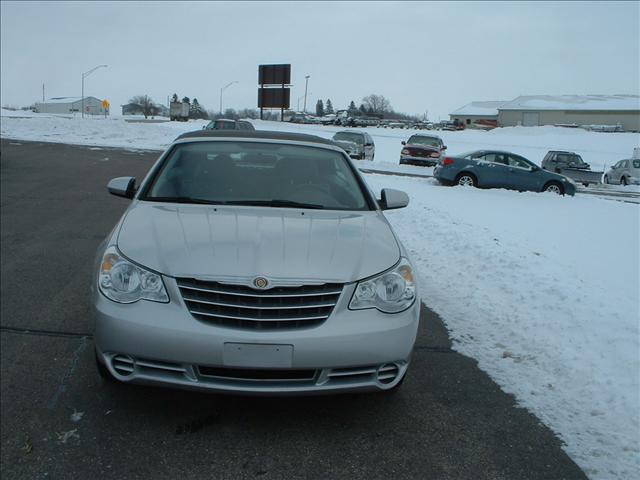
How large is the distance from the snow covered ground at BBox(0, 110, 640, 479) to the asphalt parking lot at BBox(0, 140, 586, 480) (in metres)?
0.23

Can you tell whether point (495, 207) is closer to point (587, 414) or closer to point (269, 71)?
point (587, 414)

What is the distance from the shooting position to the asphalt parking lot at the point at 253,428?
2766 millimetres

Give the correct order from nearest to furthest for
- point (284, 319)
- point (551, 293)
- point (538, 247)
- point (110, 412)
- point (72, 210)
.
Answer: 1. point (284, 319)
2. point (110, 412)
3. point (551, 293)
4. point (538, 247)
5. point (72, 210)

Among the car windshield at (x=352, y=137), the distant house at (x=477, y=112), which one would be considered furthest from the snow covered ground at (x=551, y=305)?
the distant house at (x=477, y=112)

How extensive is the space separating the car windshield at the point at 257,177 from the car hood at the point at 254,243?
24 cm

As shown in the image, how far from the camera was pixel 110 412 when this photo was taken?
319 centimetres

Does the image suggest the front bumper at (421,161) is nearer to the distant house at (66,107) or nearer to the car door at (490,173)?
the car door at (490,173)

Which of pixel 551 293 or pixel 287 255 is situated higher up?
pixel 287 255

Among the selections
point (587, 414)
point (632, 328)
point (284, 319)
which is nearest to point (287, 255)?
point (284, 319)

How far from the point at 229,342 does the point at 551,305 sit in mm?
3550

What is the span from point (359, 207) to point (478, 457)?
6.23ft

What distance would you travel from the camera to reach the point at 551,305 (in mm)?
5168

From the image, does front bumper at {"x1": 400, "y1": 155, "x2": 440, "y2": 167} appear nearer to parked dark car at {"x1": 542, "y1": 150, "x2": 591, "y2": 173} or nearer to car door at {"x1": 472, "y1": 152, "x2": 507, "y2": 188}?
parked dark car at {"x1": 542, "y1": 150, "x2": 591, "y2": 173}

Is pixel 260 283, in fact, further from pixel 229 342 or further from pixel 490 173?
pixel 490 173
